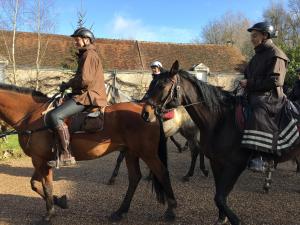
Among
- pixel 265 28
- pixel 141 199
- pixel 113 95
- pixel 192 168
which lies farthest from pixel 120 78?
pixel 265 28

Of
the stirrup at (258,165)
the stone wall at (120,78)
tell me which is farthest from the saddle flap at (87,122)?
the stone wall at (120,78)

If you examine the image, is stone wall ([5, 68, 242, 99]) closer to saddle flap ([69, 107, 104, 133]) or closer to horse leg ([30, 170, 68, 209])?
horse leg ([30, 170, 68, 209])

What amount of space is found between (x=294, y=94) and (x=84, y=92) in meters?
4.62

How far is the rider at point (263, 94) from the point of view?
15.3ft

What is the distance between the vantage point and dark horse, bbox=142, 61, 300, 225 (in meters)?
4.72

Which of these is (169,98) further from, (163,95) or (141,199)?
(141,199)

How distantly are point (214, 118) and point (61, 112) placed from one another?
2.15 metres

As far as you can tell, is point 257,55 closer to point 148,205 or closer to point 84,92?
point 84,92

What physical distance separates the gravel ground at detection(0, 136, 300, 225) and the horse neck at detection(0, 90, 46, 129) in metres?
1.51

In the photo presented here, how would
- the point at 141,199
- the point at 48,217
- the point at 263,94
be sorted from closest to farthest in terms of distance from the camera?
the point at 263,94 < the point at 48,217 < the point at 141,199

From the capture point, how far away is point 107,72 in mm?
29219

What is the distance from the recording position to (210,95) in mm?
4957

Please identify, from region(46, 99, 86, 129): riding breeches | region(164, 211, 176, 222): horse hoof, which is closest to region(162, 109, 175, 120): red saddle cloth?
region(164, 211, 176, 222): horse hoof

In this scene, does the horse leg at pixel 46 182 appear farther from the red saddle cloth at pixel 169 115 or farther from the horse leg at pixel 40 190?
the red saddle cloth at pixel 169 115
